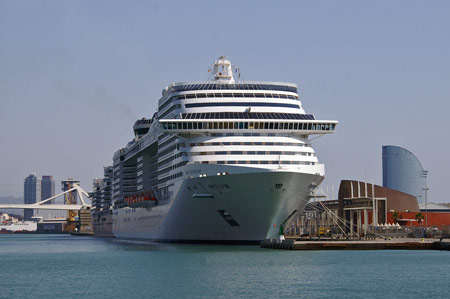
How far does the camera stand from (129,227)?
104 meters

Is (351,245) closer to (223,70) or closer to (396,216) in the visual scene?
(223,70)

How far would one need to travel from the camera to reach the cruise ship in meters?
65.6

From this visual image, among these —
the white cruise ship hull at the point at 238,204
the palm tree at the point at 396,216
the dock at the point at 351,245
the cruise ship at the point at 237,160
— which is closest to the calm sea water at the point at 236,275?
the dock at the point at 351,245

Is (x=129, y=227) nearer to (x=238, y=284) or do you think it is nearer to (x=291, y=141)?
(x=291, y=141)

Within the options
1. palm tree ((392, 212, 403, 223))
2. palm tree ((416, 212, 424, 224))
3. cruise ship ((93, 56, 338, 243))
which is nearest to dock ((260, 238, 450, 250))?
cruise ship ((93, 56, 338, 243))

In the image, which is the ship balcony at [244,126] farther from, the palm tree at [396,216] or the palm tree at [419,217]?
the palm tree at [419,217]

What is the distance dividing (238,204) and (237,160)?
12.0 ft

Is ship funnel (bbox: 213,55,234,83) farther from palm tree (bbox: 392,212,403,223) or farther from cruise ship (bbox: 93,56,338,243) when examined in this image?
palm tree (bbox: 392,212,403,223)

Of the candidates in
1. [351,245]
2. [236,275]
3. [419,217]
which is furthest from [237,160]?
[419,217]

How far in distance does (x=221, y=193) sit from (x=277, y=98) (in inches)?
443

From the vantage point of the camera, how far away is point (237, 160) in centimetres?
6662

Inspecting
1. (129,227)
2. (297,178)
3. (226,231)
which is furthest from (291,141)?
(129,227)

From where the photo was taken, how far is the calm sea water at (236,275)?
134ft

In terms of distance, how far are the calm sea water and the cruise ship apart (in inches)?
148
